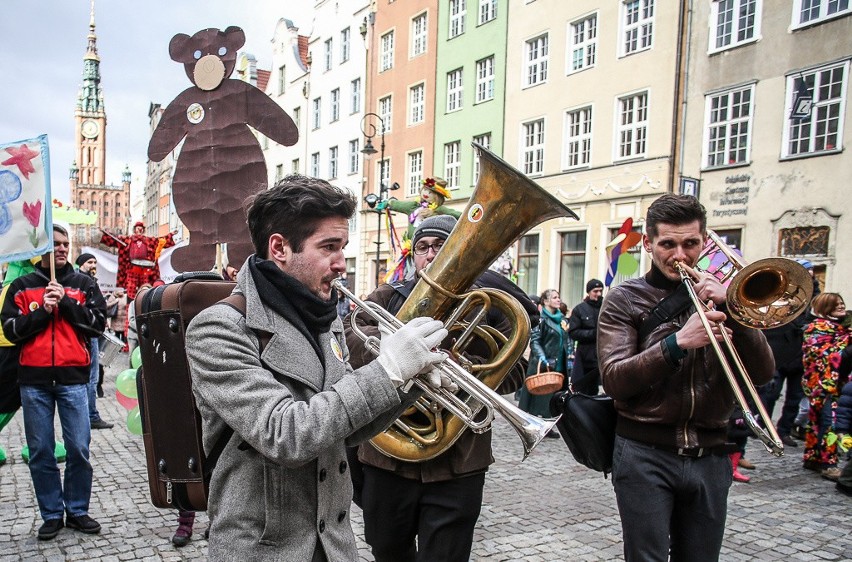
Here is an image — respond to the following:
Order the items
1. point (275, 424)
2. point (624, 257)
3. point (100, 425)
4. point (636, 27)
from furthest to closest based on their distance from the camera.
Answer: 1. point (636, 27)
2. point (624, 257)
3. point (100, 425)
4. point (275, 424)

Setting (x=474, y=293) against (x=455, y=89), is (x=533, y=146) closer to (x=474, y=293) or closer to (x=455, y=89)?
(x=455, y=89)

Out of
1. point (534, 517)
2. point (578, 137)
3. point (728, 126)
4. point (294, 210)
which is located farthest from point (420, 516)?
point (578, 137)

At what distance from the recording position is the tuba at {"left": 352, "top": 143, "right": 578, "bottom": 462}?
2.74m

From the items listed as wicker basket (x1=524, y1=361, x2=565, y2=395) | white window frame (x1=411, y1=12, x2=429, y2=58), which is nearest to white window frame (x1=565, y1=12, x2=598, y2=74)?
white window frame (x1=411, y1=12, x2=429, y2=58)

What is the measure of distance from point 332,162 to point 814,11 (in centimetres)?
2317

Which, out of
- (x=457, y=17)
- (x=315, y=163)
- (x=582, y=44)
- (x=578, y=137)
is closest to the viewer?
(x=582, y=44)

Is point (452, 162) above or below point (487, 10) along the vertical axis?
below

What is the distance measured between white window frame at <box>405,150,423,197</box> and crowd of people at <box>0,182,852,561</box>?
73.6 ft

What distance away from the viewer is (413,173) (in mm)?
27156

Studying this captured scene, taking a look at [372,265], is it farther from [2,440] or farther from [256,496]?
[256,496]

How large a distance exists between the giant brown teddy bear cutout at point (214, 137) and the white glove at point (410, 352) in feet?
8.39

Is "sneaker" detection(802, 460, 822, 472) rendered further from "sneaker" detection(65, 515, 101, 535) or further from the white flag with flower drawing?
the white flag with flower drawing

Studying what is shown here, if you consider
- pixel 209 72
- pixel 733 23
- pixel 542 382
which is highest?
pixel 733 23

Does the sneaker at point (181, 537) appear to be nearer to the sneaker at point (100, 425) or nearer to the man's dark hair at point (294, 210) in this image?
the man's dark hair at point (294, 210)
